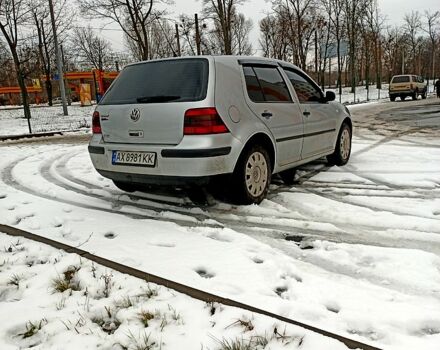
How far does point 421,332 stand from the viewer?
2127 mm

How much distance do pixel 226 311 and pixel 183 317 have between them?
9.7 inches

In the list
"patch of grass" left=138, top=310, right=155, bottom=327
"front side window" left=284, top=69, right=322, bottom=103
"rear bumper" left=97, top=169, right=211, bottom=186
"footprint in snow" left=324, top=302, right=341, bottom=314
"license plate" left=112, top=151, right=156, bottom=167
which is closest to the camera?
"patch of grass" left=138, top=310, right=155, bottom=327

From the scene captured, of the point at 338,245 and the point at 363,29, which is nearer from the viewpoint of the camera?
the point at 338,245

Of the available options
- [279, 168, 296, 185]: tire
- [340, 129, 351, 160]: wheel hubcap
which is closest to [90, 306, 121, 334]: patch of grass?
[279, 168, 296, 185]: tire

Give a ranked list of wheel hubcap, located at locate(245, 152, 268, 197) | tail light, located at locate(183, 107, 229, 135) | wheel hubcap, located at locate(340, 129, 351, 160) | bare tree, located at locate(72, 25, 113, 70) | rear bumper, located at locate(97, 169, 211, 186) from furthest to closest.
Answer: bare tree, located at locate(72, 25, 113, 70), wheel hubcap, located at locate(340, 129, 351, 160), wheel hubcap, located at locate(245, 152, 268, 197), rear bumper, located at locate(97, 169, 211, 186), tail light, located at locate(183, 107, 229, 135)

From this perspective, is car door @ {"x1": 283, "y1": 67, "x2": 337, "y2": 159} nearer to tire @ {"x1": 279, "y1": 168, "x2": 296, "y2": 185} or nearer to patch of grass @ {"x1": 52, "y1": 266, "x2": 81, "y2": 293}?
tire @ {"x1": 279, "y1": 168, "x2": 296, "y2": 185}

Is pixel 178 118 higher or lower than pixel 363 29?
lower

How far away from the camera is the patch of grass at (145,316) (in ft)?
7.36

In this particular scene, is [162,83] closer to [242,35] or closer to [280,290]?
[280,290]

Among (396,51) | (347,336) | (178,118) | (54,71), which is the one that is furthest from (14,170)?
(396,51)

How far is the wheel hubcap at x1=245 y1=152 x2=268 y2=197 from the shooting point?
4306 mm

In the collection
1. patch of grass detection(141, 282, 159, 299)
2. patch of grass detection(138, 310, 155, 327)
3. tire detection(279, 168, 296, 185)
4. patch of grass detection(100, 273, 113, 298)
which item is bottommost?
patch of grass detection(138, 310, 155, 327)

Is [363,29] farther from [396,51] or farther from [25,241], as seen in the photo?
[25,241]

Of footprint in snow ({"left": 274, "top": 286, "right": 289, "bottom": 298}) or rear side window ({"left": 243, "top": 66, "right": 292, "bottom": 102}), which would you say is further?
rear side window ({"left": 243, "top": 66, "right": 292, "bottom": 102})
